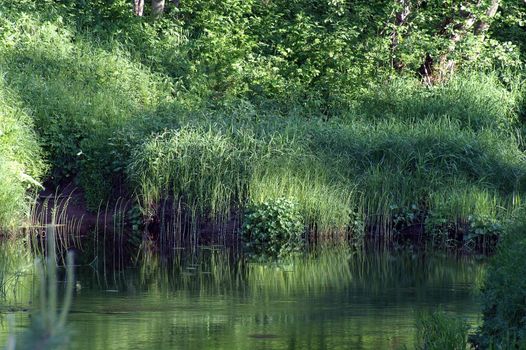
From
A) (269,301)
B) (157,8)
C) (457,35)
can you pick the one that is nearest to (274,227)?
(269,301)

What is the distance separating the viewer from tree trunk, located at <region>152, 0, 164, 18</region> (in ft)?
80.9

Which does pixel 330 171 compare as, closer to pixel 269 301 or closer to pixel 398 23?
pixel 269 301

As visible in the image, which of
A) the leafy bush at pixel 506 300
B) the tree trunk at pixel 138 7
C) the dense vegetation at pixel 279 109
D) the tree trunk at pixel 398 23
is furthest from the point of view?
the tree trunk at pixel 138 7

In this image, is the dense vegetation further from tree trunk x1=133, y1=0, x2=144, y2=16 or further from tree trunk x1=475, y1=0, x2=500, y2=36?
tree trunk x1=133, y1=0, x2=144, y2=16

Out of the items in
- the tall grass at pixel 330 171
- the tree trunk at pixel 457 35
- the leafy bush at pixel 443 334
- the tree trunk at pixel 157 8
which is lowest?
the leafy bush at pixel 443 334

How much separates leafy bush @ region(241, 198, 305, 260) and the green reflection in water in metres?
0.91

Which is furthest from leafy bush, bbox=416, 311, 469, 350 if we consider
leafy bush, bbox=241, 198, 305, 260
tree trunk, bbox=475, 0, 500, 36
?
tree trunk, bbox=475, 0, 500, 36

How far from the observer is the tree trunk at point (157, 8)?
2467 centimetres

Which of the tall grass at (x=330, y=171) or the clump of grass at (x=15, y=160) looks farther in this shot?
the tall grass at (x=330, y=171)

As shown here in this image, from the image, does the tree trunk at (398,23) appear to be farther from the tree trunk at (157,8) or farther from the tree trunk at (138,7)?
the tree trunk at (138,7)

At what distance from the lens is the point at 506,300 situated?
7.29 metres

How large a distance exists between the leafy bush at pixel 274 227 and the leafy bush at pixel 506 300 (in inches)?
329

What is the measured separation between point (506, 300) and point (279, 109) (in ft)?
48.7

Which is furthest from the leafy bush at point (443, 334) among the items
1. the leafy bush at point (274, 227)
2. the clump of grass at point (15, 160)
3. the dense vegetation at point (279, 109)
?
the clump of grass at point (15, 160)
